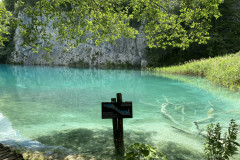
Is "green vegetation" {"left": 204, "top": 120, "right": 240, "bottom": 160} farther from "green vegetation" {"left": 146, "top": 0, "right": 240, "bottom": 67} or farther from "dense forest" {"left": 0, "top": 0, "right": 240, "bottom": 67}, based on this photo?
"green vegetation" {"left": 146, "top": 0, "right": 240, "bottom": 67}

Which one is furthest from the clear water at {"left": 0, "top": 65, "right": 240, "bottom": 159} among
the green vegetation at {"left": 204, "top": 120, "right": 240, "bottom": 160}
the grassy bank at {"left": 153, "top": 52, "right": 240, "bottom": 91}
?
the grassy bank at {"left": 153, "top": 52, "right": 240, "bottom": 91}

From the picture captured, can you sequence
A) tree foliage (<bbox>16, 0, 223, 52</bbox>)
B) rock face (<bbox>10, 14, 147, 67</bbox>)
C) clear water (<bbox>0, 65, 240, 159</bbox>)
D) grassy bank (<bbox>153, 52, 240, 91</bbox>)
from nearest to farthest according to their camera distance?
clear water (<bbox>0, 65, 240, 159</bbox>) → tree foliage (<bbox>16, 0, 223, 52</bbox>) → grassy bank (<bbox>153, 52, 240, 91</bbox>) → rock face (<bbox>10, 14, 147, 67</bbox>)

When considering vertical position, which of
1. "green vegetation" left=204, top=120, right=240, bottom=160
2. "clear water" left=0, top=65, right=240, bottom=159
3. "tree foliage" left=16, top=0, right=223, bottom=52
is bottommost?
"clear water" left=0, top=65, right=240, bottom=159

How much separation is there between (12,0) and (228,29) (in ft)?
176

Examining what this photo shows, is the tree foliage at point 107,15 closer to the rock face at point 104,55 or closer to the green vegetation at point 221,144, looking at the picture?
the green vegetation at point 221,144

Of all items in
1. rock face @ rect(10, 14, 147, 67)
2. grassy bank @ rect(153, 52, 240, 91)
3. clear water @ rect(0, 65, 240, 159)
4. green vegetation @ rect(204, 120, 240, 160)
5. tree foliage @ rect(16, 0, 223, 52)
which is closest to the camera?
green vegetation @ rect(204, 120, 240, 160)

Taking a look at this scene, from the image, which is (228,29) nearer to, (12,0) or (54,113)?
(54,113)

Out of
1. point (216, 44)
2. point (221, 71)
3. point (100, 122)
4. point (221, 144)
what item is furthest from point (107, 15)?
point (216, 44)

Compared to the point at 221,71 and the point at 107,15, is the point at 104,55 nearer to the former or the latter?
the point at 221,71

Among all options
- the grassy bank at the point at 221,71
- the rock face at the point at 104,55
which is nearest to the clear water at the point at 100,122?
the grassy bank at the point at 221,71

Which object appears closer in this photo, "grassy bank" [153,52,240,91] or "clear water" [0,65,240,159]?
"clear water" [0,65,240,159]

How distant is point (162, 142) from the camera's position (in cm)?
540

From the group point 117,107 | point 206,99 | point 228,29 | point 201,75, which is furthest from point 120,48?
point 117,107

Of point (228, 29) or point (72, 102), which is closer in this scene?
point (72, 102)
